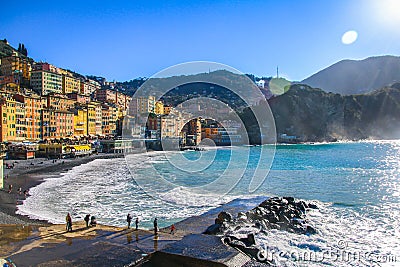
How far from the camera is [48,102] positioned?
63156mm

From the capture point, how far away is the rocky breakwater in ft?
37.4

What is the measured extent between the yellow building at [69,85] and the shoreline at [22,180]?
3859 cm

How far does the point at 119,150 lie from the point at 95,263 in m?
58.5

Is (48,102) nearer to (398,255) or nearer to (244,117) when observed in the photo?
(398,255)

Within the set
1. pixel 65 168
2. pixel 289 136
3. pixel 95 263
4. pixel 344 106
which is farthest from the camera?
pixel 344 106

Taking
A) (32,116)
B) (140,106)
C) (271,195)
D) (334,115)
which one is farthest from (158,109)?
(271,195)

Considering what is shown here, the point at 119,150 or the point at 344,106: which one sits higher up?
the point at 344,106

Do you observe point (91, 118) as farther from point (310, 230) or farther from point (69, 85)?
point (310, 230)

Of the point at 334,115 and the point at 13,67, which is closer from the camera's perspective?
the point at 13,67

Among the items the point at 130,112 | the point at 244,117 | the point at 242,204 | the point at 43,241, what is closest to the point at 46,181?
the point at 242,204

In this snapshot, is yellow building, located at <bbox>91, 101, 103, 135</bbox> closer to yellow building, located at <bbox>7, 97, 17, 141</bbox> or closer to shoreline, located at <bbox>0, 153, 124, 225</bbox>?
shoreline, located at <bbox>0, 153, 124, 225</bbox>

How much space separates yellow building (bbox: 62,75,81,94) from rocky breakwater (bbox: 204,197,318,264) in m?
76.7

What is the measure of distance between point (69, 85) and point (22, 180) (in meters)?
62.9

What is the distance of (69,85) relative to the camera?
88.1 metres
